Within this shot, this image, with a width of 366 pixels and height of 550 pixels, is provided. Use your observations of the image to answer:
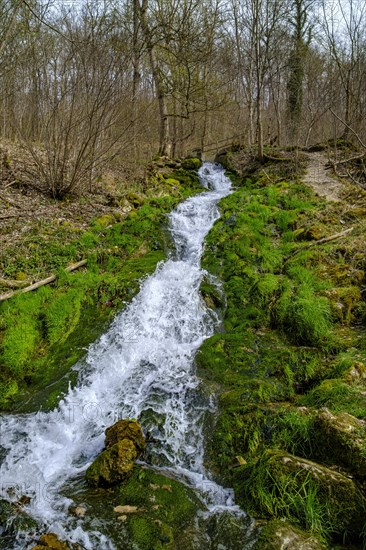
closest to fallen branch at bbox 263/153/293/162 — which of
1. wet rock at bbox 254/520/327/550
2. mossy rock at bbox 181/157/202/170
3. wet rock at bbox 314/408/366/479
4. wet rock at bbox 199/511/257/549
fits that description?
mossy rock at bbox 181/157/202/170

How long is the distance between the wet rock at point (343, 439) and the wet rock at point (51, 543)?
223 cm

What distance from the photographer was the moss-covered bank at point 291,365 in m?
2.77

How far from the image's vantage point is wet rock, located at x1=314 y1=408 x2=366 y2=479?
2778 mm

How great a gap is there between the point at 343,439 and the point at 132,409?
242 centimetres

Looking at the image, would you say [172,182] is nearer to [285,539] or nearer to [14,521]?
[14,521]

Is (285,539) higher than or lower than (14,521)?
higher

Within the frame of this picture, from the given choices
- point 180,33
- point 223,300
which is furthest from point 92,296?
point 180,33

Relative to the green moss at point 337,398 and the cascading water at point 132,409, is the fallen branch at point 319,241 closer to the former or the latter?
the cascading water at point 132,409

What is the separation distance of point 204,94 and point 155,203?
26.0ft

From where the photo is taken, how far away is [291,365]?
4695mm

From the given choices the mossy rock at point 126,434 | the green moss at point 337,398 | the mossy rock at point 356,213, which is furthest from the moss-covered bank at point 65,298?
the mossy rock at point 356,213

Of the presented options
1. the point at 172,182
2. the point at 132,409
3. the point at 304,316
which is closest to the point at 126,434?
the point at 132,409

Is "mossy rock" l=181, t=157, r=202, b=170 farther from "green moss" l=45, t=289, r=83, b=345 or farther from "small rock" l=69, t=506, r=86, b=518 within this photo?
"small rock" l=69, t=506, r=86, b=518

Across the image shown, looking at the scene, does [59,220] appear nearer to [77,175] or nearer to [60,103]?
[77,175]
